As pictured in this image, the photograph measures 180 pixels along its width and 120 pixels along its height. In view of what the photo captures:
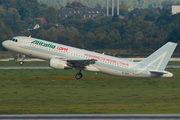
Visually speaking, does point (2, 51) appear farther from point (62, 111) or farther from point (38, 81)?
point (62, 111)

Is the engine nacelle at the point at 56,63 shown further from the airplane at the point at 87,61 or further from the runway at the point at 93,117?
the runway at the point at 93,117

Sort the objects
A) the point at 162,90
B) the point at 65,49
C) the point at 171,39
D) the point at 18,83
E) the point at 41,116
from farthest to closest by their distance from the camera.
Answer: the point at 171,39 → the point at 65,49 → the point at 18,83 → the point at 162,90 → the point at 41,116

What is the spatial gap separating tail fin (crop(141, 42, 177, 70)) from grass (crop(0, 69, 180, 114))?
8.72ft

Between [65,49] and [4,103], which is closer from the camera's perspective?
[4,103]

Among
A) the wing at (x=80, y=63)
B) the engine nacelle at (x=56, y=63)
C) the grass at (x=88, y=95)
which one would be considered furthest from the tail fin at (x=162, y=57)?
the engine nacelle at (x=56, y=63)

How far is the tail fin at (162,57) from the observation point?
4338cm

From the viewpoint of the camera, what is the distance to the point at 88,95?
35.3 meters

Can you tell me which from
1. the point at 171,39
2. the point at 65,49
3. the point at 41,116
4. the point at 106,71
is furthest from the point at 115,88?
the point at 171,39

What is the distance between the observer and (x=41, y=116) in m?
25.4

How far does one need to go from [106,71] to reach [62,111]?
19.7 metres

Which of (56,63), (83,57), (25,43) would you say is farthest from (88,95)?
(25,43)

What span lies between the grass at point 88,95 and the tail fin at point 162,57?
2.66 metres

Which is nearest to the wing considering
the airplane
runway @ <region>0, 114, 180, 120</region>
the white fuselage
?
the airplane

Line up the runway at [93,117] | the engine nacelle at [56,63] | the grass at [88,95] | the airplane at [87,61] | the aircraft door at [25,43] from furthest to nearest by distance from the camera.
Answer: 1. the aircraft door at [25,43]
2. the airplane at [87,61]
3. the engine nacelle at [56,63]
4. the grass at [88,95]
5. the runway at [93,117]
